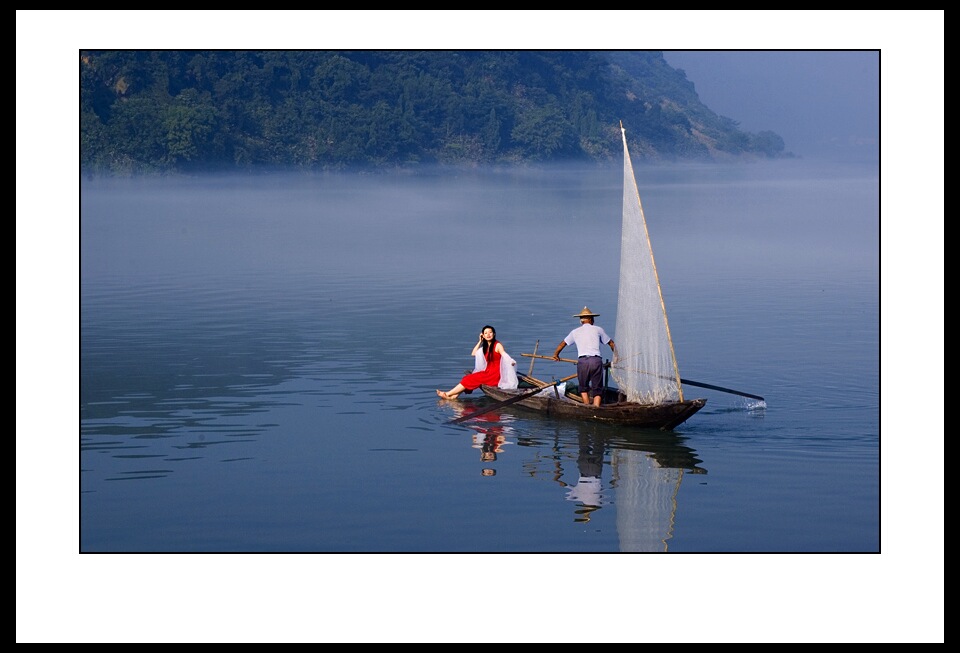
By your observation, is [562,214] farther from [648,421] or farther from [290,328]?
[648,421]

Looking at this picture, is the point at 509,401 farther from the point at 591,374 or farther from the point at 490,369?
the point at 591,374

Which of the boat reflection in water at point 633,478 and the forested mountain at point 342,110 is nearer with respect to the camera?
the boat reflection in water at point 633,478

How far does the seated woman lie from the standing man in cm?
170

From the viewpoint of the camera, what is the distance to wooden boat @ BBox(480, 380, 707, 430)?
21.4 meters

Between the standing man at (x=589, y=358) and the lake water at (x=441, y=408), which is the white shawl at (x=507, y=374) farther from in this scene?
the standing man at (x=589, y=358)

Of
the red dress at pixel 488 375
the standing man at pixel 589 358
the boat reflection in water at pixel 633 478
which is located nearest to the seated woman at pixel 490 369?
the red dress at pixel 488 375

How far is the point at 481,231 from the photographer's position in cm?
6309

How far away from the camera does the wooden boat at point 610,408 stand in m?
21.4

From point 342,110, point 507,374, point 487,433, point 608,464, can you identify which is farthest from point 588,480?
point 342,110

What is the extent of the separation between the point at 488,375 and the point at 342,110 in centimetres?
10086

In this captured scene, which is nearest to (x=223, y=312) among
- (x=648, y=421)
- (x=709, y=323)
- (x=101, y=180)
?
(x=709, y=323)

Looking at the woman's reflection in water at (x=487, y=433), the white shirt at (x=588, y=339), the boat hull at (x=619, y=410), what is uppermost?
the white shirt at (x=588, y=339)

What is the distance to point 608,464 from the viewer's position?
65.9ft

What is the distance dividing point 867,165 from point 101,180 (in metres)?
93.9
